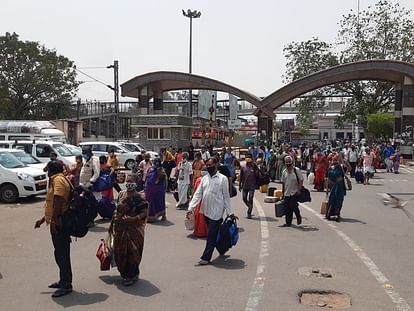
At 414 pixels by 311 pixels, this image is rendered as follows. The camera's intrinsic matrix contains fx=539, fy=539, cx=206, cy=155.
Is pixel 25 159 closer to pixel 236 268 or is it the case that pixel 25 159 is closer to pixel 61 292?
pixel 236 268

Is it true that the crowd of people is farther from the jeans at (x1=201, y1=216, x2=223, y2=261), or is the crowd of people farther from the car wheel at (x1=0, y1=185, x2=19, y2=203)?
the car wheel at (x1=0, y1=185, x2=19, y2=203)

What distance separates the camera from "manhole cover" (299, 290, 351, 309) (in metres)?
6.20

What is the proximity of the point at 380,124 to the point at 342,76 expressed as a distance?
15241 millimetres

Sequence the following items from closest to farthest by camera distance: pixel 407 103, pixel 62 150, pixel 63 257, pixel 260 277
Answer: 1. pixel 63 257
2. pixel 260 277
3. pixel 62 150
4. pixel 407 103

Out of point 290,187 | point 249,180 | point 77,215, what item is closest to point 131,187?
point 77,215

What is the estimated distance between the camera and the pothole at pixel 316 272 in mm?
7473

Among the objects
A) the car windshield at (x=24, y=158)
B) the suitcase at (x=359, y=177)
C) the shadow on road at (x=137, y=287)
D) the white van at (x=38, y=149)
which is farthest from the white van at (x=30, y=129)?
the shadow on road at (x=137, y=287)

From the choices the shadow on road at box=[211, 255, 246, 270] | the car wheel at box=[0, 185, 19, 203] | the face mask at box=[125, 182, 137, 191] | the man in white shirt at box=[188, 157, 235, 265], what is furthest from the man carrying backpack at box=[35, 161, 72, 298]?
the car wheel at box=[0, 185, 19, 203]

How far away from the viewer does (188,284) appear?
6965mm

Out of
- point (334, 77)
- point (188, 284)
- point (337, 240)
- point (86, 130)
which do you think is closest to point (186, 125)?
point (334, 77)

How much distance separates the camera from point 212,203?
319 inches

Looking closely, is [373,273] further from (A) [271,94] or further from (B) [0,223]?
(A) [271,94]

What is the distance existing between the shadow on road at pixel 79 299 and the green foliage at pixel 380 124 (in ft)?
161

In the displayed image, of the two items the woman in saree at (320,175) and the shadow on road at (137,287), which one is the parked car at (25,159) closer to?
the woman in saree at (320,175)
